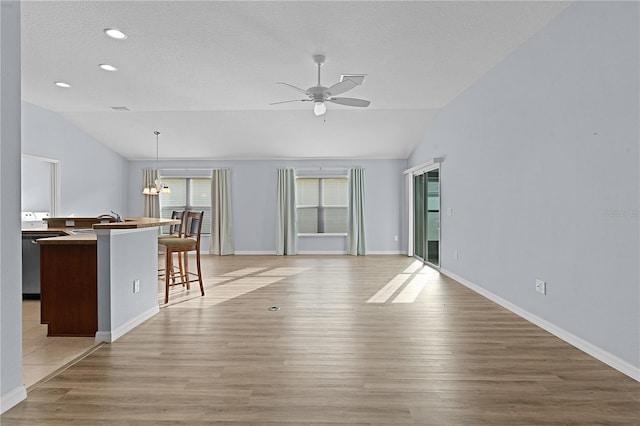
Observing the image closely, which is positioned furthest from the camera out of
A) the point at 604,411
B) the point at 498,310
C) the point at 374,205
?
the point at 374,205

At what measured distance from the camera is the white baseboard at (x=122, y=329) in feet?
9.54

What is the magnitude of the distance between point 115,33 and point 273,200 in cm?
528

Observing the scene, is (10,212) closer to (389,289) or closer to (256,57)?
(256,57)

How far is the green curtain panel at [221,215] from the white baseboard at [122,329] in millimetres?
4864

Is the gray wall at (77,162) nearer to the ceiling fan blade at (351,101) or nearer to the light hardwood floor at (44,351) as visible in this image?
the light hardwood floor at (44,351)

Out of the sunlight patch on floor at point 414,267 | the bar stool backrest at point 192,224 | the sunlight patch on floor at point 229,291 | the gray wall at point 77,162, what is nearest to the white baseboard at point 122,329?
the sunlight patch on floor at point 229,291

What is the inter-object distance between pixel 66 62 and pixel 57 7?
1295 mm

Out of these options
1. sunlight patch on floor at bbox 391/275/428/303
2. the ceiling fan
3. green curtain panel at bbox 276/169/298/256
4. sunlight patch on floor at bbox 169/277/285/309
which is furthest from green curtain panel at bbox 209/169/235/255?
the ceiling fan

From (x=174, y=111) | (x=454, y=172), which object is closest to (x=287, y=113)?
(x=174, y=111)

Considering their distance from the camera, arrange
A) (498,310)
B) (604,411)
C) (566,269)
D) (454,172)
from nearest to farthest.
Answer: (604,411) → (566,269) → (498,310) → (454,172)

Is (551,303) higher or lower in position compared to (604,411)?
higher

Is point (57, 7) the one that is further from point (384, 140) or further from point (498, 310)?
point (384, 140)

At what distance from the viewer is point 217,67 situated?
171 inches

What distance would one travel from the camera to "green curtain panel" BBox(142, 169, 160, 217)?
854 cm
